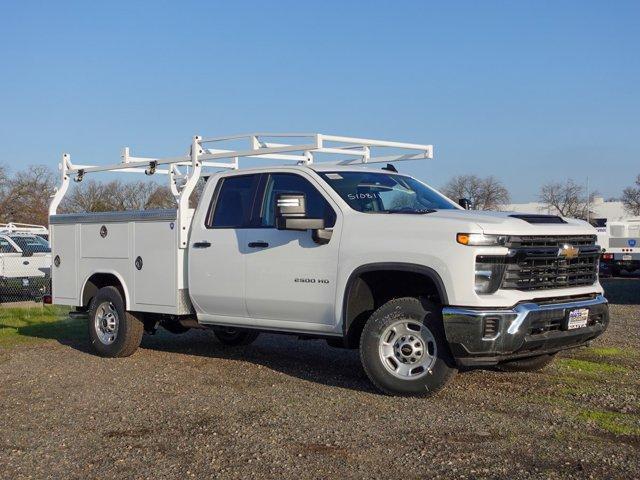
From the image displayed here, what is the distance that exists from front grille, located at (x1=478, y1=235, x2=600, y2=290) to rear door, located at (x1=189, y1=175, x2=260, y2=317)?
105 inches

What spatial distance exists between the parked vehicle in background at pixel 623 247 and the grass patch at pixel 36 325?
59.7ft

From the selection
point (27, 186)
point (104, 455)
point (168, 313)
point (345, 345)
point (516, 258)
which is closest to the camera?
point (104, 455)

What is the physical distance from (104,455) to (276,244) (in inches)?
114

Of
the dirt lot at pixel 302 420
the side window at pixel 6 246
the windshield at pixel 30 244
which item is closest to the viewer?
the dirt lot at pixel 302 420

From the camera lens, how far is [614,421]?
20.1ft

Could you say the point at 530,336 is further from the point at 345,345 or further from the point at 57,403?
the point at 57,403

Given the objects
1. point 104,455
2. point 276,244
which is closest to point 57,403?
point 104,455

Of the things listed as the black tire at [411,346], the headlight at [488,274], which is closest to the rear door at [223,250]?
the black tire at [411,346]

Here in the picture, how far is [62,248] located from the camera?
1021 cm

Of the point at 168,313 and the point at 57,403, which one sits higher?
the point at 168,313

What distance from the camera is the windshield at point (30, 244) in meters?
17.5

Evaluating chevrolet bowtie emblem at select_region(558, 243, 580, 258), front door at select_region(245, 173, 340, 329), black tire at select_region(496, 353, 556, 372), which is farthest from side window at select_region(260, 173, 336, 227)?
black tire at select_region(496, 353, 556, 372)

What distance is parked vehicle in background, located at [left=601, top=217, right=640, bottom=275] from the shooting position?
1040 inches

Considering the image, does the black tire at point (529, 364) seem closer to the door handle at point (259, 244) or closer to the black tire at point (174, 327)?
the door handle at point (259, 244)
